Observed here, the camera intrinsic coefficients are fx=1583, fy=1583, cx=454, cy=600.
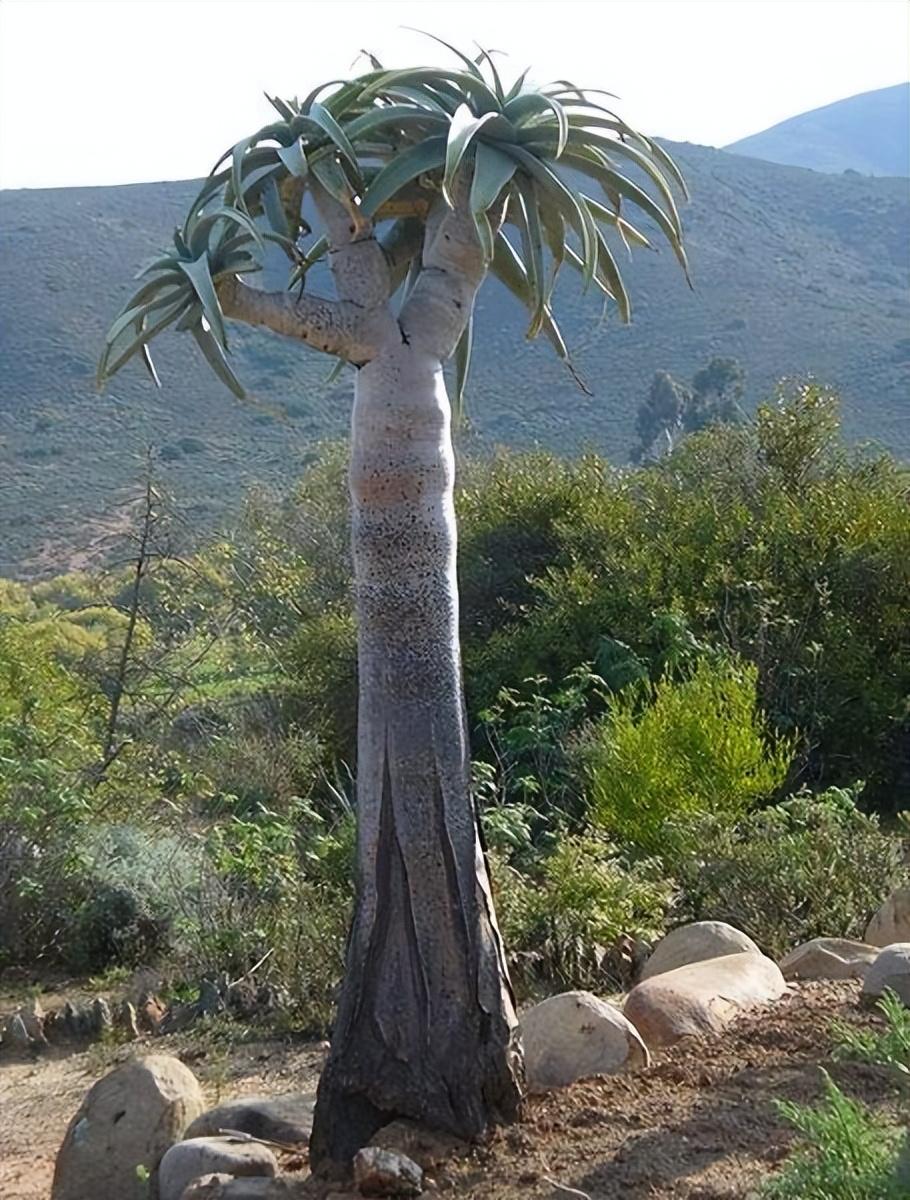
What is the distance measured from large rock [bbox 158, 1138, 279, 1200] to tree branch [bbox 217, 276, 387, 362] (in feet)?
7.28

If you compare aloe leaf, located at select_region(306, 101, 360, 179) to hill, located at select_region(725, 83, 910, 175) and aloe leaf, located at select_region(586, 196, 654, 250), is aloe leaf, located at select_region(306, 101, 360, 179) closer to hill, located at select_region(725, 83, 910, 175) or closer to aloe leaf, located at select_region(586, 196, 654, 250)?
aloe leaf, located at select_region(586, 196, 654, 250)

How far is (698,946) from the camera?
20.4ft

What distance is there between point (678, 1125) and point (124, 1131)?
179 cm

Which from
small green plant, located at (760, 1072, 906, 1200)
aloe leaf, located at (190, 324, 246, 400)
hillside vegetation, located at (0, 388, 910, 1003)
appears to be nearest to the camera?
small green plant, located at (760, 1072, 906, 1200)

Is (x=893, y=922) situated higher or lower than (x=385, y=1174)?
lower

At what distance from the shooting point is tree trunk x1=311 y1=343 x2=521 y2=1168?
421cm

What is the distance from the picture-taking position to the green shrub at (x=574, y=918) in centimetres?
698

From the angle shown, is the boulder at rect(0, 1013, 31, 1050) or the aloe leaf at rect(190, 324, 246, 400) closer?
the aloe leaf at rect(190, 324, 246, 400)

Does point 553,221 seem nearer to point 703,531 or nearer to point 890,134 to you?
point 703,531

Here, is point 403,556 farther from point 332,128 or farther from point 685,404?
point 685,404

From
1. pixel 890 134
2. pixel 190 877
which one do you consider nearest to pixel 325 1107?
pixel 190 877

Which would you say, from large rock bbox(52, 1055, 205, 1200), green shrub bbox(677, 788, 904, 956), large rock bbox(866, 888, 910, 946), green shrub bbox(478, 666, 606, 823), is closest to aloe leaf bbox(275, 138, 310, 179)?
large rock bbox(52, 1055, 205, 1200)

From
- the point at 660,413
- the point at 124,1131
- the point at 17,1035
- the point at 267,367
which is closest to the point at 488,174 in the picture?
the point at 124,1131

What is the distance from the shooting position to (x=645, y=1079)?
461 centimetres
